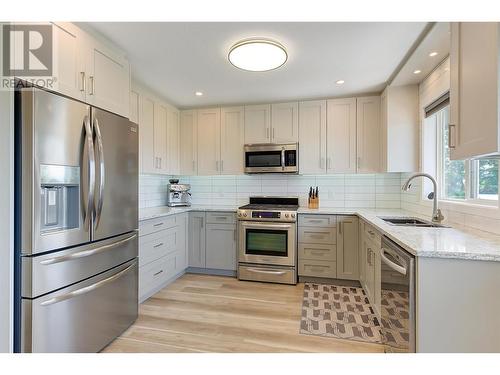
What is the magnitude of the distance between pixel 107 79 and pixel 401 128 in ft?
10.1

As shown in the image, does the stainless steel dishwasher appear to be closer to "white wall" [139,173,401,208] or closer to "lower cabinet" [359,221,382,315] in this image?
"lower cabinet" [359,221,382,315]

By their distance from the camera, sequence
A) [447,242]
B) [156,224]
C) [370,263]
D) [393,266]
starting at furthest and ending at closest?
[156,224]
[370,263]
[393,266]
[447,242]

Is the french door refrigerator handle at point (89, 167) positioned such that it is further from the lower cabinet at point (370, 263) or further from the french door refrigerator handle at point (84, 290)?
the lower cabinet at point (370, 263)

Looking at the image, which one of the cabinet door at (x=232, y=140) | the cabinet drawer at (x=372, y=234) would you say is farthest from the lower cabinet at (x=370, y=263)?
the cabinet door at (x=232, y=140)

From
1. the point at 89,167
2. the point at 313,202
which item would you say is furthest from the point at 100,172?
the point at 313,202

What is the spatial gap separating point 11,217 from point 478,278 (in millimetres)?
2491

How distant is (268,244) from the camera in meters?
3.29

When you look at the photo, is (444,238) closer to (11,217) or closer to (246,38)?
(246,38)

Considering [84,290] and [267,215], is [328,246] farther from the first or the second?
[84,290]

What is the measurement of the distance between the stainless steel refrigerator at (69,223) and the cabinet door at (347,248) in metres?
2.37

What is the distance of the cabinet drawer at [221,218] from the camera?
3451 mm

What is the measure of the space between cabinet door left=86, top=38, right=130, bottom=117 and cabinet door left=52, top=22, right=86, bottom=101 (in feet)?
0.23

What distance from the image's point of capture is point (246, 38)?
1.98 metres

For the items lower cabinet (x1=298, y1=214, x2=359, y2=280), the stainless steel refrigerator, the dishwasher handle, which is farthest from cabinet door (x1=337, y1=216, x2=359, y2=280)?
the stainless steel refrigerator
